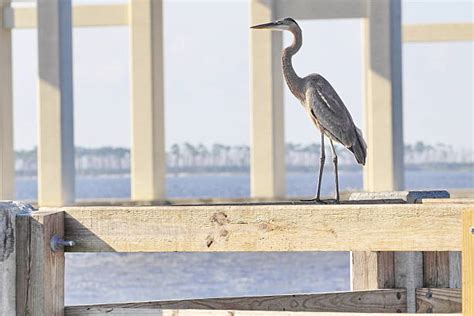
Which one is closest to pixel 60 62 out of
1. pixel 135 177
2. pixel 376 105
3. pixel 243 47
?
pixel 135 177

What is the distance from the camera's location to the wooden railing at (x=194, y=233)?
3.17 m

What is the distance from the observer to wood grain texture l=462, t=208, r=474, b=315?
2979 millimetres

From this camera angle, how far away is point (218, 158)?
3529 inches

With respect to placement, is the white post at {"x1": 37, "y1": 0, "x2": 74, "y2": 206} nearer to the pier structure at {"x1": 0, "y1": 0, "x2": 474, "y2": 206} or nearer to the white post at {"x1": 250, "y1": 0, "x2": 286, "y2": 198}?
the pier structure at {"x1": 0, "y1": 0, "x2": 474, "y2": 206}

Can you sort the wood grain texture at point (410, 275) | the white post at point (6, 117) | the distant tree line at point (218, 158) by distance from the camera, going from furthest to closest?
1. the distant tree line at point (218, 158)
2. the white post at point (6, 117)
3. the wood grain texture at point (410, 275)

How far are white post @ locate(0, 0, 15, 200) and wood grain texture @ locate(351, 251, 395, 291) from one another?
22880 mm

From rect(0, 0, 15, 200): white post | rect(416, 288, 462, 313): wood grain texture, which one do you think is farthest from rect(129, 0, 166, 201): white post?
rect(416, 288, 462, 313): wood grain texture

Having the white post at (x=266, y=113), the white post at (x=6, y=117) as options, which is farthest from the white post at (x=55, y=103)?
the white post at (x=266, y=113)

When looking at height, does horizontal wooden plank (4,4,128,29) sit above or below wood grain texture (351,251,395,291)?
above

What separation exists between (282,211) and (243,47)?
75733 millimetres

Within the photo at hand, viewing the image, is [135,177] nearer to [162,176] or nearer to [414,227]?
[162,176]

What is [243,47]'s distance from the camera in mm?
78688

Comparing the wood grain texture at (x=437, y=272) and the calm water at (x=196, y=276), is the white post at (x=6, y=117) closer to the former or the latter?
the calm water at (x=196, y=276)

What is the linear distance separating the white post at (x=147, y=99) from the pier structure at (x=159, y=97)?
0.07 ft
